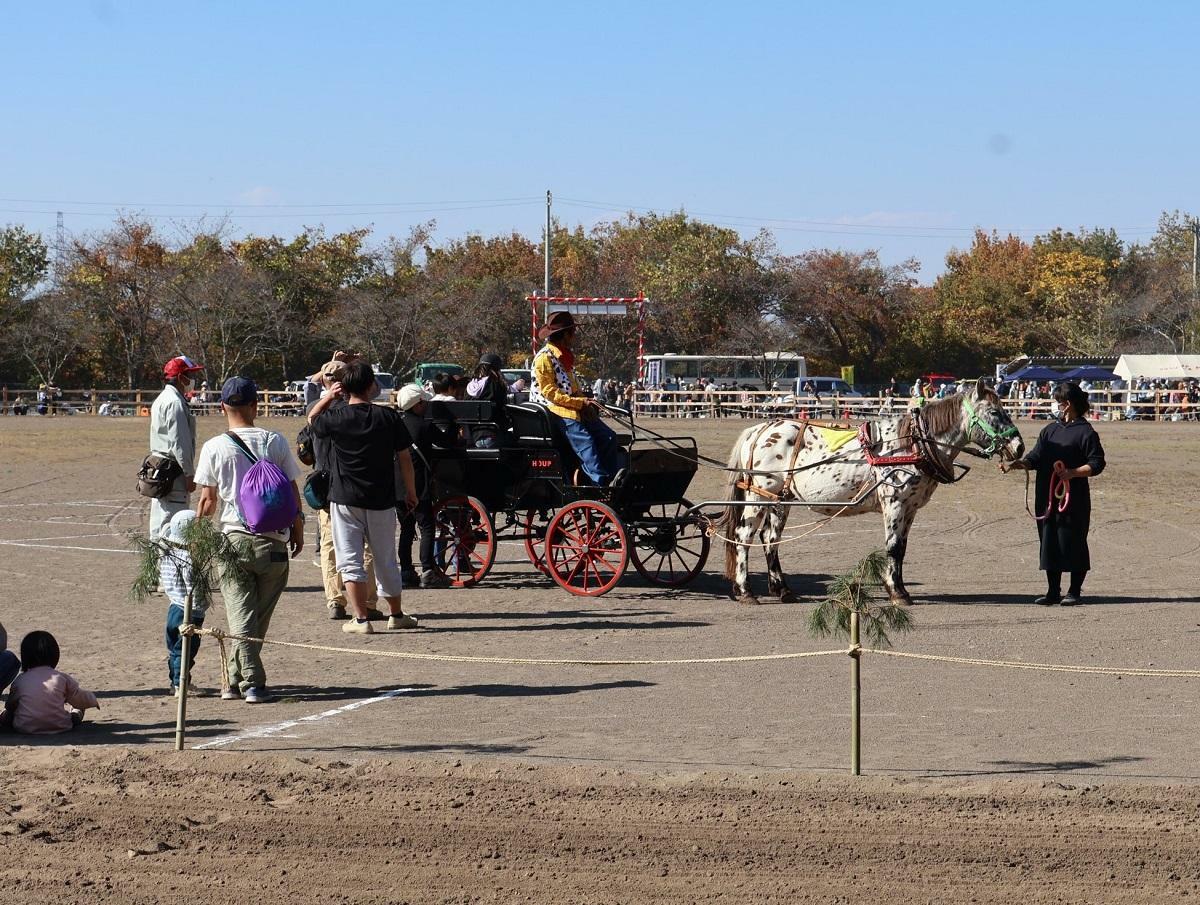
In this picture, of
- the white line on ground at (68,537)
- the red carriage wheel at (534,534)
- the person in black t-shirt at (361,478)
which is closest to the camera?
the person in black t-shirt at (361,478)

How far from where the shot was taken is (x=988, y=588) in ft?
44.5

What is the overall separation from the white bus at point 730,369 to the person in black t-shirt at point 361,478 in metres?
50.4

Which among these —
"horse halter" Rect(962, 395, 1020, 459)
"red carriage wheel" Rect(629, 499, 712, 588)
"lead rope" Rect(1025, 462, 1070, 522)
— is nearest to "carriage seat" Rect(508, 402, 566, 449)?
"red carriage wheel" Rect(629, 499, 712, 588)

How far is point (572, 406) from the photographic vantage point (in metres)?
12.6

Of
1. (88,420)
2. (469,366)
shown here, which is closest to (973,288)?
(469,366)

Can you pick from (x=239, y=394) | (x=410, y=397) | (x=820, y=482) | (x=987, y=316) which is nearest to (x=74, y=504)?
(x=410, y=397)

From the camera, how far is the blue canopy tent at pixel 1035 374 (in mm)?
58597

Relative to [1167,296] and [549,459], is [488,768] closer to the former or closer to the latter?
[549,459]

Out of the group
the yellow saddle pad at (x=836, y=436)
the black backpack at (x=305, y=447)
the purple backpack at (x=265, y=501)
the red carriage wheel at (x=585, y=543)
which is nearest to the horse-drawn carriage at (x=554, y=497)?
the red carriage wheel at (x=585, y=543)

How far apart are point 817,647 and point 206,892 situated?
19.1 feet

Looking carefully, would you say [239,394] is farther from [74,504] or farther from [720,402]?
[720,402]

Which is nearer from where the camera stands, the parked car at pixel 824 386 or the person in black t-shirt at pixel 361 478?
the person in black t-shirt at pixel 361 478

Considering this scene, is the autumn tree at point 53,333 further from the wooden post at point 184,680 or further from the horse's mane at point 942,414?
the wooden post at point 184,680

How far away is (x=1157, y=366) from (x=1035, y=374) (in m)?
5.04
